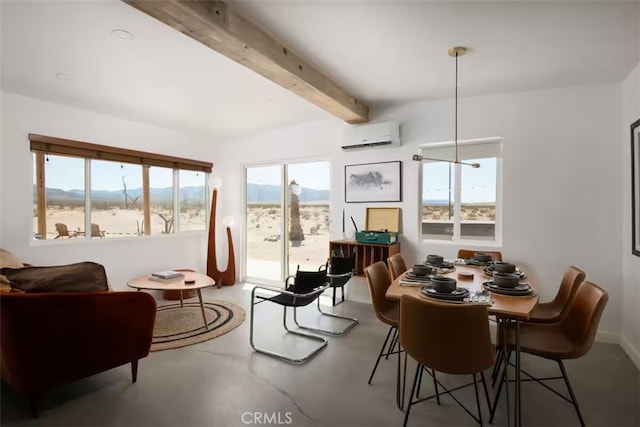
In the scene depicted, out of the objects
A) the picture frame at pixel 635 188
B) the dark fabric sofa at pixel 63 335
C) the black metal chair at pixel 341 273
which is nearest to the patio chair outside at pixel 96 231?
the dark fabric sofa at pixel 63 335

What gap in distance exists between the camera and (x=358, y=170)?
169 inches

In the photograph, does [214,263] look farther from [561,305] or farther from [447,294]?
[561,305]

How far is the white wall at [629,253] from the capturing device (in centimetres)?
267

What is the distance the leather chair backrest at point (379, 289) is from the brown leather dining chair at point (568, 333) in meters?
0.78

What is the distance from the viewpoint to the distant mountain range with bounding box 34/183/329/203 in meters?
3.98

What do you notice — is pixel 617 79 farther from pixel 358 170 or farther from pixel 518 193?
pixel 358 170

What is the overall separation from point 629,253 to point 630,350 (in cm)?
83

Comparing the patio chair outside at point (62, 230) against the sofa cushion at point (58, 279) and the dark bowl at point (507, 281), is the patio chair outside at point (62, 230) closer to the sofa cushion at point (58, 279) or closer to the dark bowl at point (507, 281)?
the sofa cushion at point (58, 279)

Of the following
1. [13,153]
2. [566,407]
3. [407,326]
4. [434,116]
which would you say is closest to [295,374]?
[407,326]

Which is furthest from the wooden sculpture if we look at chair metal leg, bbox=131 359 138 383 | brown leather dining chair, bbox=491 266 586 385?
brown leather dining chair, bbox=491 266 586 385

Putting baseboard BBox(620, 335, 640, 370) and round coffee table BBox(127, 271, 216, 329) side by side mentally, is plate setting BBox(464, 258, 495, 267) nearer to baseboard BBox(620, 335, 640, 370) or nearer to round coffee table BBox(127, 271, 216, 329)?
baseboard BBox(620, 335, 640, 370)

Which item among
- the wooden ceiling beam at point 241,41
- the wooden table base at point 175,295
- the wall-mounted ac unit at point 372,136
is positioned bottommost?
the wooden table base at point 175,295

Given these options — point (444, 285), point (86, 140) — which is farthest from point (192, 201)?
point (444, 285)

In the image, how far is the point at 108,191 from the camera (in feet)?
14.2
